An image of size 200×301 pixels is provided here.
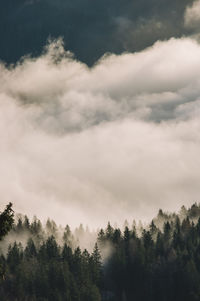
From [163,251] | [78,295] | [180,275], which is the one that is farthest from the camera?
[163,251]

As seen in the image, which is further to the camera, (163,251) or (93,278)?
(163,251)

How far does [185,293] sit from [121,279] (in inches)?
1135

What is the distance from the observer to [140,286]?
556 feet

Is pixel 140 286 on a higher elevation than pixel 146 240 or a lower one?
lower

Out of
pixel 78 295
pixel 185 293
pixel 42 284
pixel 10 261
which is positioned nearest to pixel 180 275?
pixel 185 293

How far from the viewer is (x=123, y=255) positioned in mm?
183375

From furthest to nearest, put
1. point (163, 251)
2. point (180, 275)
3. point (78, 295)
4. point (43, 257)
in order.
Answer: point (163, 251) < point (43, 257) < point (180, 275) < point (78, 295)

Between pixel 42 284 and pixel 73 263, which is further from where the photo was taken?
pixel 73 263

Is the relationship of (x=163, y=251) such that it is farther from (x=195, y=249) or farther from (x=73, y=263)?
→ (x=73, y=263)

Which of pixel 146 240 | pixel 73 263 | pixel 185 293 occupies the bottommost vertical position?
pixel 185 293

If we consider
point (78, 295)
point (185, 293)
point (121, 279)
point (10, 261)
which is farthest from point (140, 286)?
point (10, 261)

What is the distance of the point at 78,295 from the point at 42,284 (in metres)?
14.8

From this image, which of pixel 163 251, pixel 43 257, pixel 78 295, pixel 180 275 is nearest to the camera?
pixel 78 295

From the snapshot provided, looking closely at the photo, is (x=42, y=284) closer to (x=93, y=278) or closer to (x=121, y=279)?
(x=93, y=278)
